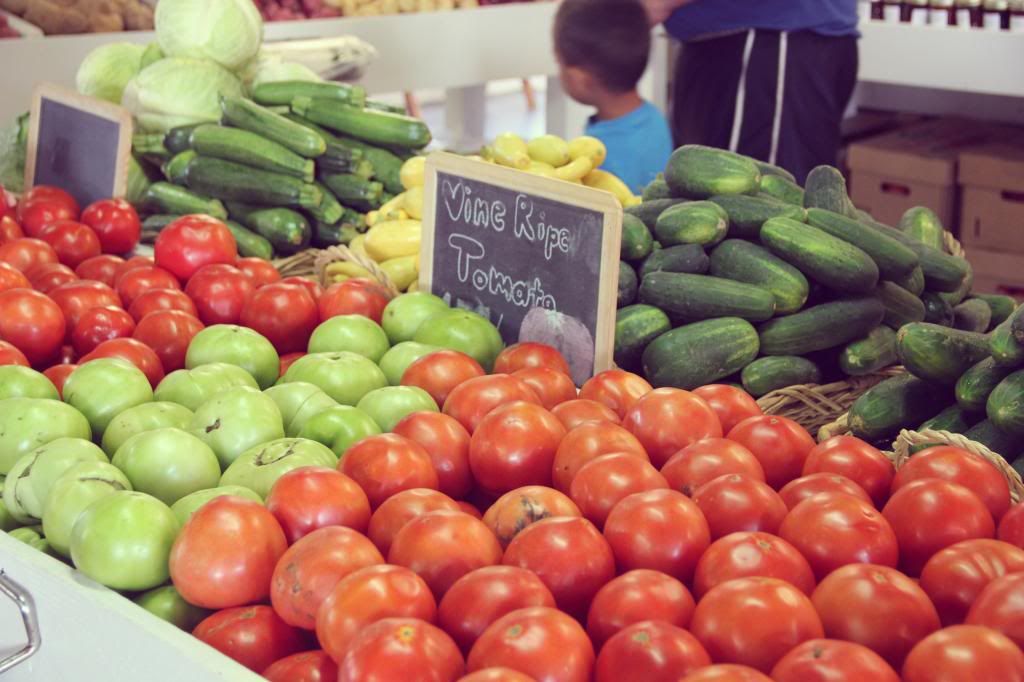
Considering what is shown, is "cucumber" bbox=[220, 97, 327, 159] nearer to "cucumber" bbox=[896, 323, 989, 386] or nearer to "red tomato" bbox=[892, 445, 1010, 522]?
"cucumber" bbox=[896, 323, 989, 386]

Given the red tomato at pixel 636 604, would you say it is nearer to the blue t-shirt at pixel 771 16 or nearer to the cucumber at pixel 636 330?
the cucumber at pixel 636 330

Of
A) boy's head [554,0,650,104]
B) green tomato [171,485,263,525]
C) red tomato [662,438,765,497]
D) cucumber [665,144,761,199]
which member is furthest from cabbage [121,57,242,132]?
red tomato [662,438,765,497]

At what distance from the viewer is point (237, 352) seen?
2.02m

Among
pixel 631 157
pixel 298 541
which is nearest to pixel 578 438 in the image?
pixel 298 541

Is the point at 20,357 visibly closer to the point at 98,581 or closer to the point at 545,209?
the point at 98,581

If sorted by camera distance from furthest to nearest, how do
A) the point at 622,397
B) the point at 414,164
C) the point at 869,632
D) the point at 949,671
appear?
the point at 414,164, the point at 622,397, the point at 869,632, the point at 949,671

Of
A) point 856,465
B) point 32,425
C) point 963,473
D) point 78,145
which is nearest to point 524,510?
point 856,465

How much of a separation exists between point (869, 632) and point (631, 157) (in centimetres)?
298

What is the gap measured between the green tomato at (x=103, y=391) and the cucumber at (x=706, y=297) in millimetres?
986

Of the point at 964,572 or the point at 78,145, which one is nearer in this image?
the point at 964,572

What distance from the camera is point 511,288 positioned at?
2217mm

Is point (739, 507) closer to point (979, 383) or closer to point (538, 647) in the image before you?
point (538, 647)

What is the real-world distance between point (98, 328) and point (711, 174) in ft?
4.17

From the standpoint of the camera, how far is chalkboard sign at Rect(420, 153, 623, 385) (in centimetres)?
204
